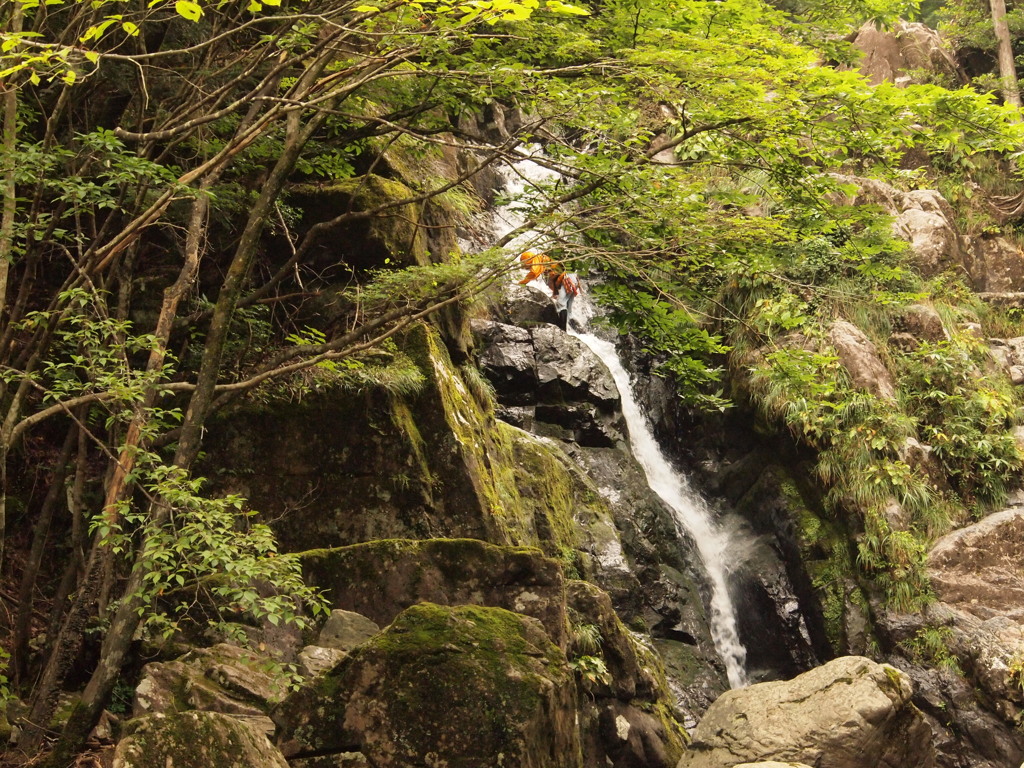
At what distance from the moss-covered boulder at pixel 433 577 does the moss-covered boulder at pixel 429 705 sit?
1.29 meters

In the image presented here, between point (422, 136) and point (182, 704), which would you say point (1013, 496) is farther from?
point (182, 704)

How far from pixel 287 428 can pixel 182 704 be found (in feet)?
8.90

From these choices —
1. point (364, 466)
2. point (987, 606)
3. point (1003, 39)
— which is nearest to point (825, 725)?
point (364, 466)

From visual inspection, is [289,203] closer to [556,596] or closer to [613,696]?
[556,596]

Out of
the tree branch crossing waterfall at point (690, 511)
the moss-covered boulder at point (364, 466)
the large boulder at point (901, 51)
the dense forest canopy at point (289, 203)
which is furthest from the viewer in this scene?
the large boulder at point (901, 51)

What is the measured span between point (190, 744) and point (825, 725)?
5.00m

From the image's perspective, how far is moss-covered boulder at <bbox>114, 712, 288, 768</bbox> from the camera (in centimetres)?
335

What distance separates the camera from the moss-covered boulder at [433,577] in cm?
565

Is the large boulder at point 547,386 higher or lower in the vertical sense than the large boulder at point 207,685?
lower

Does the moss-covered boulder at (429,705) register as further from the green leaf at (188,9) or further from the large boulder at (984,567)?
the large boulder at (984,567)

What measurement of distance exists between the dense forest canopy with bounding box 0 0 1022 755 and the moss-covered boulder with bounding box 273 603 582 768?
0.53 m

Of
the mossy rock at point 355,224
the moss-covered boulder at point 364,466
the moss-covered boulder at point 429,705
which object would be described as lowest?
the moss-covered boulder at point 364,466

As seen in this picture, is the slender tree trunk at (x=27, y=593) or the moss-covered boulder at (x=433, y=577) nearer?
the slender tree trunk at (x=27, y=593)

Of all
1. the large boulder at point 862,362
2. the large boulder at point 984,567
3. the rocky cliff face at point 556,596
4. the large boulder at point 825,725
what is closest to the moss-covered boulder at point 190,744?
the rocky cliff face at point 556,596
